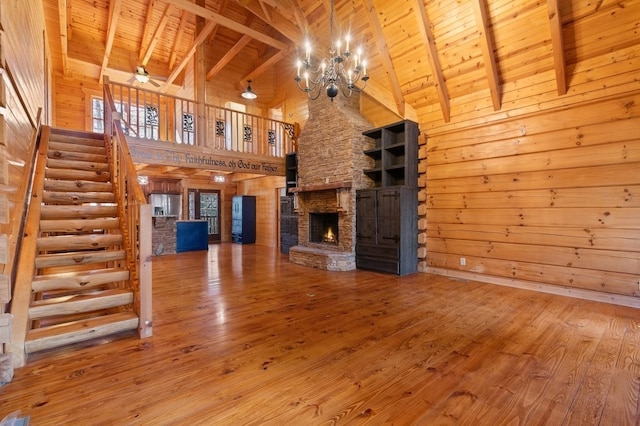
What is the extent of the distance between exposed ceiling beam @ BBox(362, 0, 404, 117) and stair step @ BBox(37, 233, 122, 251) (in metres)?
4.72

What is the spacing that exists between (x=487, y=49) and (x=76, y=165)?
591cm

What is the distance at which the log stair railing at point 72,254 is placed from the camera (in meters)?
2.52

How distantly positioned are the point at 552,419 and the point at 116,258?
3.76 m

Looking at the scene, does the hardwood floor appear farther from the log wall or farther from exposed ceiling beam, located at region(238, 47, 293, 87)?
exposed ceiling beam, located at region(238, 47, 293, 87)

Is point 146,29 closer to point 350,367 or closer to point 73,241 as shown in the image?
point 73,241

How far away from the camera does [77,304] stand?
104 inches

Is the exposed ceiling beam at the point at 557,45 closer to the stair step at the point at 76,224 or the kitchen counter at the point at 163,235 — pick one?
the stair step at the point at 76,224

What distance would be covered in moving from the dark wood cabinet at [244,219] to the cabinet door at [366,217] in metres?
5.55

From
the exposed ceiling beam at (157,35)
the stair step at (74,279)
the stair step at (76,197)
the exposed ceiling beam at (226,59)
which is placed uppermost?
the exposed ceiling beam at (157,35)

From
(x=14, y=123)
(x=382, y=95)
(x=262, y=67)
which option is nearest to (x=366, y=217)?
(x=382, y=95)

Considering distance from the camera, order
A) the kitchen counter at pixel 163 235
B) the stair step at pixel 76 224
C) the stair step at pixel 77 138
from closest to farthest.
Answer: the stair step at pixel 76 224 < the stair step at pixel 77 138 < the kitchen counter at pixel 163 235

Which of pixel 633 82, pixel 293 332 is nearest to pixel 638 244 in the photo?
pixel 633 82

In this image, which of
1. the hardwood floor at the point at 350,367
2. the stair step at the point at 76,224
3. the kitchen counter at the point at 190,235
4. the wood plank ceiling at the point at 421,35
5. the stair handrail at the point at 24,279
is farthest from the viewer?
the kitchen counter at the point at 190,235

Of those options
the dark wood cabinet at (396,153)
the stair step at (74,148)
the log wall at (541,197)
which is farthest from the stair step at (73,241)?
the log wall at (541,197)
